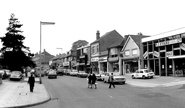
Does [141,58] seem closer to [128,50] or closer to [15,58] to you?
[128,50]

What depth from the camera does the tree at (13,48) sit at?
171 ft

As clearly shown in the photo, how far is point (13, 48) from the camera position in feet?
176

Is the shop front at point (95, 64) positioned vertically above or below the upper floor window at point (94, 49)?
below

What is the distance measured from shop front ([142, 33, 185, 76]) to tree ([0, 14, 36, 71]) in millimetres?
28691

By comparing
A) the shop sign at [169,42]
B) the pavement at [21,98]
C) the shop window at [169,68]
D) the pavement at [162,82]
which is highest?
the shop sign at [169,42]

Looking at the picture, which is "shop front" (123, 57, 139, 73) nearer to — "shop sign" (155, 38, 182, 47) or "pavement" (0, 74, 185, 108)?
"shop sign" (155, 38, 182, 47)

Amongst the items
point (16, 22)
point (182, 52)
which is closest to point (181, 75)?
point (182, 52)

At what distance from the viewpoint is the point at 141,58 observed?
40.8 meters

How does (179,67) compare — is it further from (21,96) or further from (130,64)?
(21,96)

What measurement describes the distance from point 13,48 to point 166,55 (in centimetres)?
3479

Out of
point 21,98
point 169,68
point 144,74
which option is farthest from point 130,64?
point 21,98

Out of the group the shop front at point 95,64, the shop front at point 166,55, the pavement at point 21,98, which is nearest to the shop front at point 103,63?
the shop front at point 95,64

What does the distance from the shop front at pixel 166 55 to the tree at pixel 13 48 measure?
94.1 feet

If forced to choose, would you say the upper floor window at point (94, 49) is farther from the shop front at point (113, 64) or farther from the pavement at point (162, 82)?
the pavement at point (162, 82)
